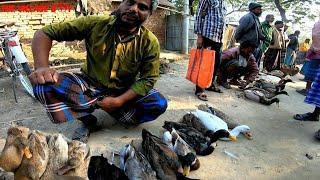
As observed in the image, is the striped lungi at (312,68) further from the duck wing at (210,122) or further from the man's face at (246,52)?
the duck wing at (210,122)

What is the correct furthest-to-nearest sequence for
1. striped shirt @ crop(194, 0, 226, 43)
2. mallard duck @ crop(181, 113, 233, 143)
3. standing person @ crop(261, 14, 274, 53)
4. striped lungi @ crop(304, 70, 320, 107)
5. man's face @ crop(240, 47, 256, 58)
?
standing person @ crop(261, 14, 274, 53) < man's face @ crop(240, 47, 256, 58) < striped shirt @ crop(194, 0, 226, 43) < striped lungi @ crop(304, 70, 320, 107) < mallard duck @ crop(181, 113, 233, 143)

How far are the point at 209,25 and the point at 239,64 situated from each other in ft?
4.22

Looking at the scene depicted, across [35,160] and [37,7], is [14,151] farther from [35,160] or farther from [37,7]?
[37,7]

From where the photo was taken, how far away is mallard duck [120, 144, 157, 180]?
2.54 meters

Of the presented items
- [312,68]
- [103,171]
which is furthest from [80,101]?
[312,68]

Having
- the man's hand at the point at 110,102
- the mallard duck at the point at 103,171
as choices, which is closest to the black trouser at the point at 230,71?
the man's hand at the point at 110,102

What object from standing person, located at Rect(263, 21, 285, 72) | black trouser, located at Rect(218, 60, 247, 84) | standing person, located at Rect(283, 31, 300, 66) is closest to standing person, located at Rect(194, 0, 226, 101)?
black trouser, located at Rect(218, 60, 247, 84)

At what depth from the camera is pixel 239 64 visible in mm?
6156

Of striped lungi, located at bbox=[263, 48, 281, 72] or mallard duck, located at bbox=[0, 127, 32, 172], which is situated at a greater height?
mallard duck, located at bbox=[0, 127, 32, 172]

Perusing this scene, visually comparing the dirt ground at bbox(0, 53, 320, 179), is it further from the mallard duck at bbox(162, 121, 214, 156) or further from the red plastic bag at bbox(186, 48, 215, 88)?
the red plastic bag at bbox(186, 48, 215, 88)

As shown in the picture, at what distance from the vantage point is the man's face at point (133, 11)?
9.82ft

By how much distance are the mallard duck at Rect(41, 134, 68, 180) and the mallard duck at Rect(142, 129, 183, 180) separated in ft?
2.52

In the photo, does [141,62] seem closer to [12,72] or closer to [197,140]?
[197,140]

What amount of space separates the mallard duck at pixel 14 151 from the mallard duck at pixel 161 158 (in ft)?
3.35
